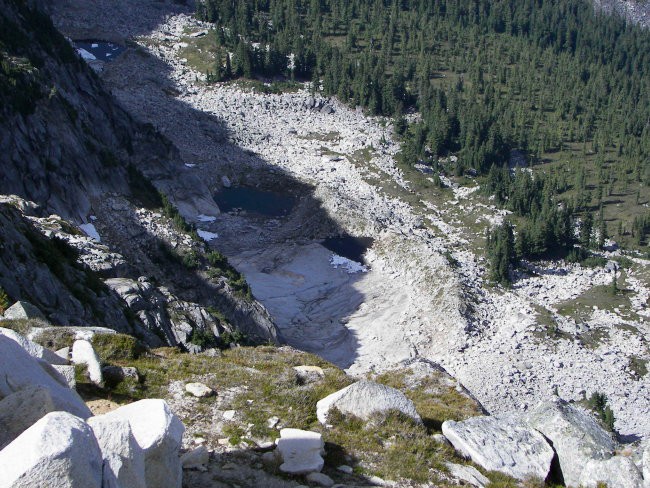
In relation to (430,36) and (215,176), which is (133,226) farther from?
(430,36)

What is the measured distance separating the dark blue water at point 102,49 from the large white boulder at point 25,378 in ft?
407

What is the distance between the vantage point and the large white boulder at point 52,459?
29.3ft

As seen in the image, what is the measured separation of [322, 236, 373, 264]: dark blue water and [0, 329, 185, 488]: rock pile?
63.6m

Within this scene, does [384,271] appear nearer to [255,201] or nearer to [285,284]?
[285,284]

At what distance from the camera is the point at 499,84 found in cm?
13725

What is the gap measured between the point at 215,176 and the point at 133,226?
36171 mm

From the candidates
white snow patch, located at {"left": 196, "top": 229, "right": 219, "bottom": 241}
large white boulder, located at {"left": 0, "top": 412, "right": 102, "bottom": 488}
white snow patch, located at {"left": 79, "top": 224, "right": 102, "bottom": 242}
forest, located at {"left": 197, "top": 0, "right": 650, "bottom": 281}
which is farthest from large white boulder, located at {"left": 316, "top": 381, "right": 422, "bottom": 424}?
forest, located at {"left": 197, "top": 0, "right": 650, "bottom": 281}

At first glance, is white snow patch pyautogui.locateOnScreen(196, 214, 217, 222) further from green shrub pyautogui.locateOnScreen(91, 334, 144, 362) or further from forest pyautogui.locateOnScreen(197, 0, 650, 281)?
green shrub pyautogui.locateOnScreen(91, 334, 144, 362)

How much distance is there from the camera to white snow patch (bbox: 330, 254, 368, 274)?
75.1 m

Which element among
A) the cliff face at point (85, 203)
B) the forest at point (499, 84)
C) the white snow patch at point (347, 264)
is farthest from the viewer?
the forest at point (499, 84)

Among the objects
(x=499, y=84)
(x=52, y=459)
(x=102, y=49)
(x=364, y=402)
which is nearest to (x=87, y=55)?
(x=102, y=49)

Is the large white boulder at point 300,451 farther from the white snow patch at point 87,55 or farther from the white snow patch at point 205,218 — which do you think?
the white snow patch at point 87,55

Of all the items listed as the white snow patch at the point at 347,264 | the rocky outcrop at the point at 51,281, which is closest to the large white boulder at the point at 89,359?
the rocky outcrop at the point at 51,281

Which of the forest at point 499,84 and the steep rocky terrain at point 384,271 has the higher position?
the forest at point 499,84
